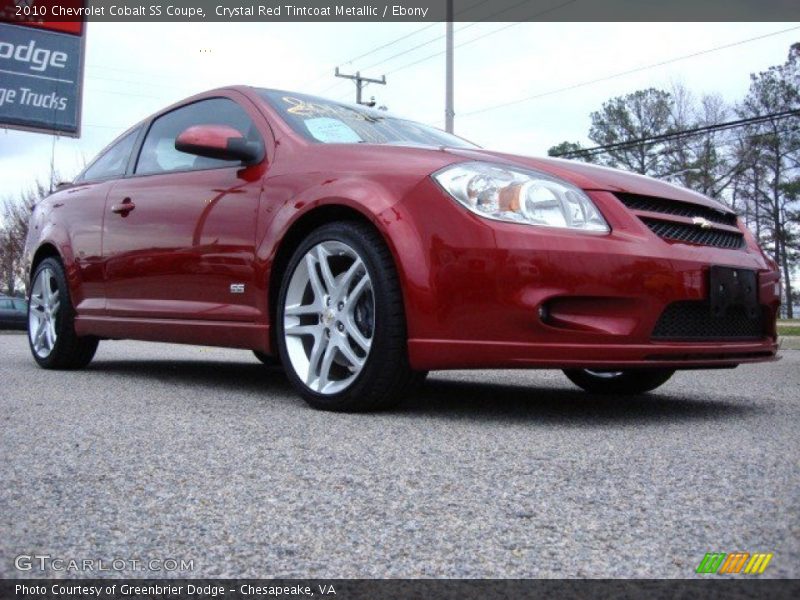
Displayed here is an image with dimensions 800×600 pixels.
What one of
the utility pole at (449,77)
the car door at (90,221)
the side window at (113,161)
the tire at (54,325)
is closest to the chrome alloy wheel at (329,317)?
the car door at (90,221)

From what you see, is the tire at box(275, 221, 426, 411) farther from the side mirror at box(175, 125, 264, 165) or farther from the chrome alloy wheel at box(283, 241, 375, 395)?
the side mirror at box(175, 125, 264, 165)

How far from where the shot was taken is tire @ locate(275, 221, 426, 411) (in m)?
3.32

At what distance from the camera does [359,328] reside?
3510 millimetres

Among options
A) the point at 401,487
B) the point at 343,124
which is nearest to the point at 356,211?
the point at 343,124

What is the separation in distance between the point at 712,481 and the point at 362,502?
87cm

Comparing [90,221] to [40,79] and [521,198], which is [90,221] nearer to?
[521,198]

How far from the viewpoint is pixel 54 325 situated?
5531 millimetres

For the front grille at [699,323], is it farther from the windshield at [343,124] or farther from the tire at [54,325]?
the tire at [54,325]

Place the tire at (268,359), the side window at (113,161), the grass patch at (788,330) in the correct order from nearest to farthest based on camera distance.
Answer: the side window at (113,161)
the tire at (268,359)
the grass patch at (788,330)

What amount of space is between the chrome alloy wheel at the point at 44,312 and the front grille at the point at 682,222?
3681 mm

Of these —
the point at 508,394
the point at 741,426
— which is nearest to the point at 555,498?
the point at 741,426

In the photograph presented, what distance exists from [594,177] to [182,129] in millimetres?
2557

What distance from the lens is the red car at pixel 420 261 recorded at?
3170 mm

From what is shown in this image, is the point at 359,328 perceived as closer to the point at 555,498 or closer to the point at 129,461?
the point at 129,461
